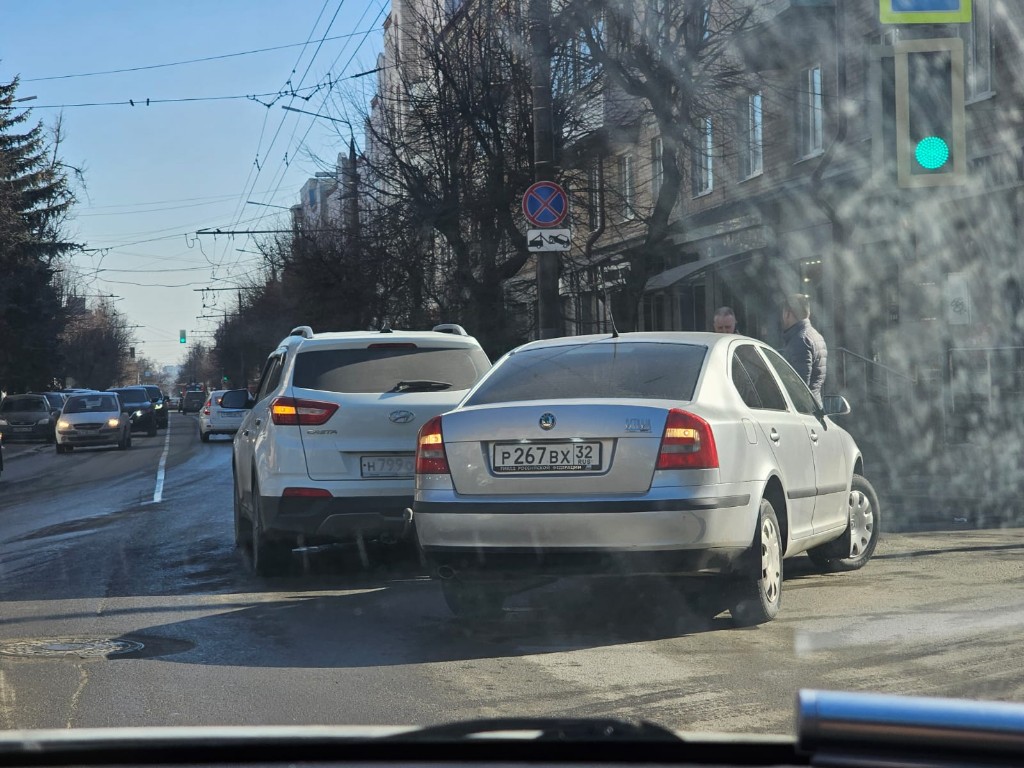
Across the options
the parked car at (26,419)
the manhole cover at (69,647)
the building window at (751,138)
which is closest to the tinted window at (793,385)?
the manhole cover at (69,647)

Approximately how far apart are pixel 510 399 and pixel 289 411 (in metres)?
2.48

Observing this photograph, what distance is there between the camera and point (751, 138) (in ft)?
89.4

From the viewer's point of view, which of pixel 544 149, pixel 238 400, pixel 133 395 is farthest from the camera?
pixel 133 395

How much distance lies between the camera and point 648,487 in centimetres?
661

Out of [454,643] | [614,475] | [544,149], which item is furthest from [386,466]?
[544,149]

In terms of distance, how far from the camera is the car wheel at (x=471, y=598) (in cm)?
733

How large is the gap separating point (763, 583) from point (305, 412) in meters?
3.48

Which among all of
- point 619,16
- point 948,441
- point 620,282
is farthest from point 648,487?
point 620,282

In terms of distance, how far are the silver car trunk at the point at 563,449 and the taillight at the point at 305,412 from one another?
2.35 metres

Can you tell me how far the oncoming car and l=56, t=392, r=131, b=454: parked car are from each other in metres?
29.9

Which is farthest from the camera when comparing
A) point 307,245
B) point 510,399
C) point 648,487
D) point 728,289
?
point 307,245

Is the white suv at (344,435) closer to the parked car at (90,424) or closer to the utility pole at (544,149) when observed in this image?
the utility pole at (544,149)

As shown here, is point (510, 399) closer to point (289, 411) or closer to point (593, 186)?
point (289, 411)

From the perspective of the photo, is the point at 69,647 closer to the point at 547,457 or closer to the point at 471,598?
the point at 471,598
